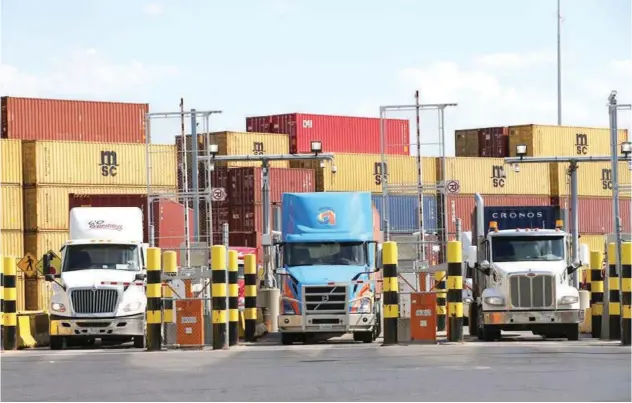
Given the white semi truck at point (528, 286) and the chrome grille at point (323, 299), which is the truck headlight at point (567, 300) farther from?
the chrome grille at point (323, 299)

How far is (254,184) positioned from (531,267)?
28795 mm

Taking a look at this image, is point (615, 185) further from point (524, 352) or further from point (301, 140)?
point (301, 140)

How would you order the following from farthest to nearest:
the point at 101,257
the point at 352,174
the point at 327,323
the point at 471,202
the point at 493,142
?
the point at 493,142 < the point at 471,202 < the point at 352,174 < the point at 101,257 < the point at 327,323

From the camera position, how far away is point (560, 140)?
238 ft

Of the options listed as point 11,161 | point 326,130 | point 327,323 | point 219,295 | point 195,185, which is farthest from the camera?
point 326,130

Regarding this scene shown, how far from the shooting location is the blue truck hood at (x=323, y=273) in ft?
100

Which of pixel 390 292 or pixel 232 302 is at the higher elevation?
pixel 390 292

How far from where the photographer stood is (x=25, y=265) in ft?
141

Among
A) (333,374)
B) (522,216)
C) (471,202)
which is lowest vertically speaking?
(333,374)

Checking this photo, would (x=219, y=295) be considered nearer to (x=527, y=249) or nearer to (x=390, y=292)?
(x=390, y=292)

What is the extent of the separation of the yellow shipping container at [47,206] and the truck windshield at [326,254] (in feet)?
75.1

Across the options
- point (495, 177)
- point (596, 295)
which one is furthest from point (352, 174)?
point (596, 295)

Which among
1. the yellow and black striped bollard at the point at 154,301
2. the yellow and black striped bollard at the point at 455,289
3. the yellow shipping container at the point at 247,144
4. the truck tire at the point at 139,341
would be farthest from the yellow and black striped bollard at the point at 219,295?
the yellow shipping container at the point at 247,144

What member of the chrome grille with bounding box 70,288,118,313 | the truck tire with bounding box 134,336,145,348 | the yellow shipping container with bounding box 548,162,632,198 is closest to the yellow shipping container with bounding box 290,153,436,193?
the yellow shipping container with bounding box 548,162,632,198
